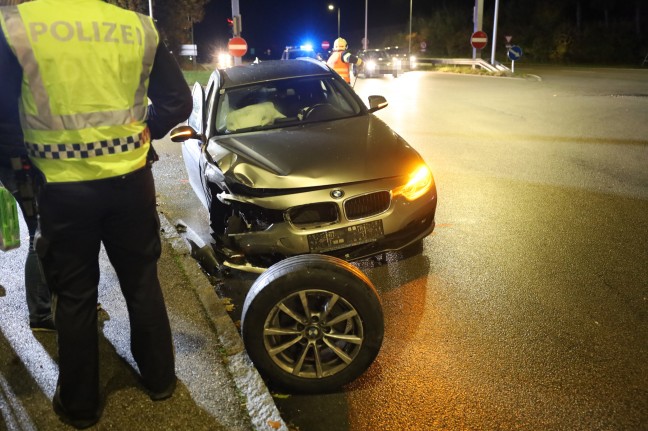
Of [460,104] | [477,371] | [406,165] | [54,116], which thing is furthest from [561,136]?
[54,116]

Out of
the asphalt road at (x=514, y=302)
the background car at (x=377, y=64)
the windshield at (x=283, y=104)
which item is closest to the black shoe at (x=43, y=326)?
the asphalt road at (x=514, y=302)

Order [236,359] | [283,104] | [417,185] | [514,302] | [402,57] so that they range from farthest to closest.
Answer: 1. [402,57]
2. [283,104]
3. [417,185]
4. [514,302]
5. [236,359]

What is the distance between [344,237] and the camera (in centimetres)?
435

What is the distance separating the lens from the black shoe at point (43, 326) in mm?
3926

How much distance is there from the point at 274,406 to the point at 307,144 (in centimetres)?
242

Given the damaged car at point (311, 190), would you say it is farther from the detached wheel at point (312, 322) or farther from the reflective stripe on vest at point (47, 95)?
the reflective stripe on vest at point (47, 95)

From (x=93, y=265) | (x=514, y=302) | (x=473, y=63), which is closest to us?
(x=93, y=265)

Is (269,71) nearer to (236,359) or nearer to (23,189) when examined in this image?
(23,189)

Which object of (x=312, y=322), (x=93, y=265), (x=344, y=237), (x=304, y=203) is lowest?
(x=312, y=322)

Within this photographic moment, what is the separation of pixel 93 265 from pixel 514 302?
9.56ft

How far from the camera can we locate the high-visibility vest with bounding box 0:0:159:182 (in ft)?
8.36

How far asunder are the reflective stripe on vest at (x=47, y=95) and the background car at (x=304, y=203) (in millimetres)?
1117

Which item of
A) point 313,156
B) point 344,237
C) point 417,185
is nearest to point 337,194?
point 344,237

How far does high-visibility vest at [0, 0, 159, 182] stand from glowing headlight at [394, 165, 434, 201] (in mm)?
2231
